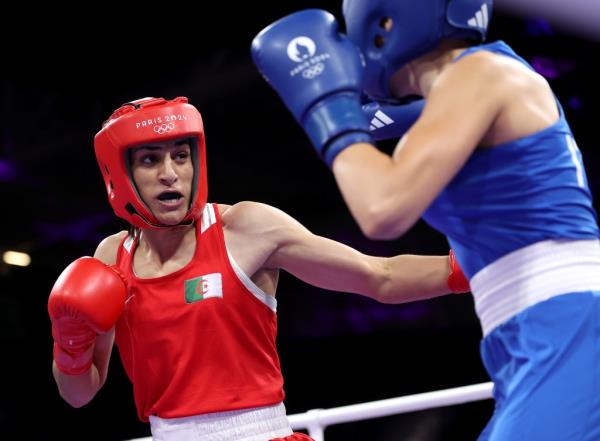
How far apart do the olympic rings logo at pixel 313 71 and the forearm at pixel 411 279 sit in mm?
821

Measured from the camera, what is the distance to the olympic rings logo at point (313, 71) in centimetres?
139

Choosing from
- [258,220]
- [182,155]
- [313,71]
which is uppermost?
[182,155]

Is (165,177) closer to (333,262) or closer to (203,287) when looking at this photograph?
(203,287)

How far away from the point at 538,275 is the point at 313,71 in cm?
48

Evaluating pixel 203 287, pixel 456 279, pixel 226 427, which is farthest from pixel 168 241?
pixel 456 279

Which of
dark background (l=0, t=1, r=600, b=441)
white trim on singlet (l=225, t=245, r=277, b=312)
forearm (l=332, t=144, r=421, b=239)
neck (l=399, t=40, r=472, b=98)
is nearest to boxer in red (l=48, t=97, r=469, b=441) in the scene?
white trim on singlet (l=225, t=245, r=277, b=312)

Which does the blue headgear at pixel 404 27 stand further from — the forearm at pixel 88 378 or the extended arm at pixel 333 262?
the forearm at pixel 88 378

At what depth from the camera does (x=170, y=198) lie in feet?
7.26

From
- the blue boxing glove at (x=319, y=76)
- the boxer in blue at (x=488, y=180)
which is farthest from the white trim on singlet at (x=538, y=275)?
the blue boxing glove at (x=319, y=76)

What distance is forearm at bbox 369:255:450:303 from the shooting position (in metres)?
2.08

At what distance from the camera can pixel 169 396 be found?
207 centimetres

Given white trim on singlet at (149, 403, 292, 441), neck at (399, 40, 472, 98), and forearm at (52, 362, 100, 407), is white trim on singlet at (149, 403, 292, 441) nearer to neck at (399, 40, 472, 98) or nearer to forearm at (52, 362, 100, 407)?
forearm at (52, 362, 100, 407)

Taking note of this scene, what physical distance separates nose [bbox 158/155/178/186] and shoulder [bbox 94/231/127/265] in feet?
0.98

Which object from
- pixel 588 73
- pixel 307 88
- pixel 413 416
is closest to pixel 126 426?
pixel 413 416
